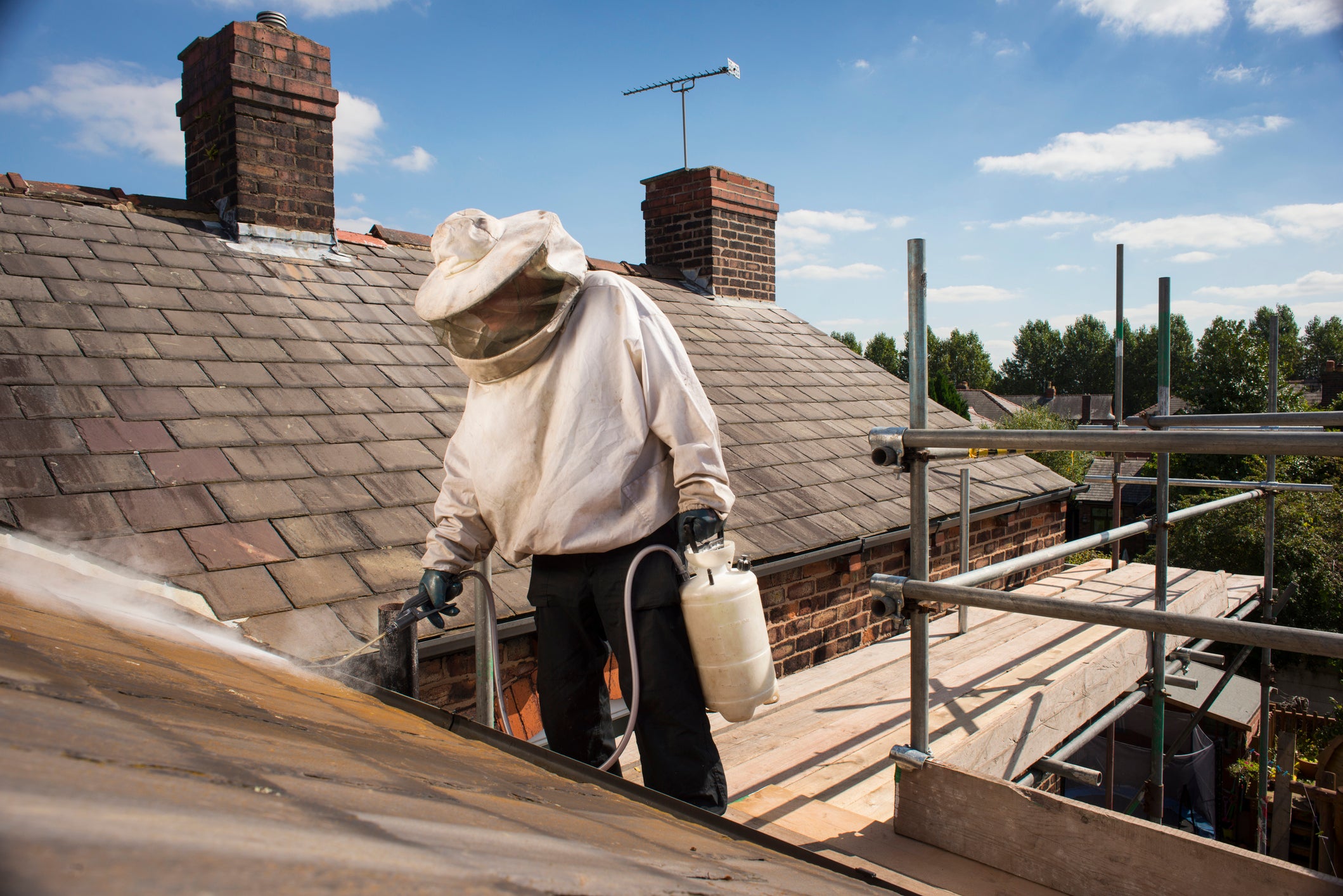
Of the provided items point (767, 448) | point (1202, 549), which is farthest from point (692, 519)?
point (1202, 549)

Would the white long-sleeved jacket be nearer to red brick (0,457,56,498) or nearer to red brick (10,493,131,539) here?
red brick (10,493,131,539)

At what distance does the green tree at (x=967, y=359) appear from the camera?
7600 centimetres

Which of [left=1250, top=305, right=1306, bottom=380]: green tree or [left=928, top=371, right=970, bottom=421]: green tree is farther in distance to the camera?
[left=1250, top=305, right=1306, bottom=380]: green tree

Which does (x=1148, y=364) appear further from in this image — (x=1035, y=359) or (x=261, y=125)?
(x=261, y=125)

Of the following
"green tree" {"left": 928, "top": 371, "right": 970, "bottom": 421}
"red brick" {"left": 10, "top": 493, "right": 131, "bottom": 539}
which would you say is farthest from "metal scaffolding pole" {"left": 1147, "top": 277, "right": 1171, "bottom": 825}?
"green tree" {"left": 928, "top": 371, "right": 970, "bottom": 421}

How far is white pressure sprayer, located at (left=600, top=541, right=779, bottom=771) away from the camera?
7.63ft

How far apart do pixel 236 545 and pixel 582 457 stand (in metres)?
1.87

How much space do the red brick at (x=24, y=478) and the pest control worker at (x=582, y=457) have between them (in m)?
1.84

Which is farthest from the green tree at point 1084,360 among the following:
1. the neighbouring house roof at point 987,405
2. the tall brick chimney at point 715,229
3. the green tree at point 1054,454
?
the tall brick chimney at point 715,229

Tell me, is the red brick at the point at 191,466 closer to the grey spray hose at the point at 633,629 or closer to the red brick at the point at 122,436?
the red brick at the point at 122,436

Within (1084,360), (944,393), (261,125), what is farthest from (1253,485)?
(1084,360)

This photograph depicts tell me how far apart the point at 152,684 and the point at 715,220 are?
8.96 meters

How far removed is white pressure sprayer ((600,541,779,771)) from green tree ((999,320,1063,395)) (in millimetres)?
88130

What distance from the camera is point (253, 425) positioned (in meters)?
4.12
